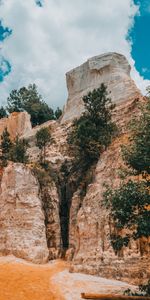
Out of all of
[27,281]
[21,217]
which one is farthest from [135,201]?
[21,217]

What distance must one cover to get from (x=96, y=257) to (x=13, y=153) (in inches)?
609

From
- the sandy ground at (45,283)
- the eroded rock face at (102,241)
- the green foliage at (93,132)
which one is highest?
the green foliage at (93,132)

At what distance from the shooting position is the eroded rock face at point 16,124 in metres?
52.8

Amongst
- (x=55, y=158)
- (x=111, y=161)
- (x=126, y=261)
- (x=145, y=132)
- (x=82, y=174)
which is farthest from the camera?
(x=55, y=158)

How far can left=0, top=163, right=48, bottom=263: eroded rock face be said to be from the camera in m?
26.6

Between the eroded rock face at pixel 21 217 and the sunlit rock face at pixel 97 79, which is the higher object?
the sunlit rock face at pixel 97 79

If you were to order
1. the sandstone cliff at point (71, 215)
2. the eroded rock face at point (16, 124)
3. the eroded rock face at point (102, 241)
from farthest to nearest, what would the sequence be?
the eroded rock face at point (16, 124), the sandstone cliff at point (71, 215), the eroded rock face at point (102, 241)

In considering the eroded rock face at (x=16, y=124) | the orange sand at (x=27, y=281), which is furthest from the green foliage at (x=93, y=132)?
the eroded rock face at (x=16, y=124)

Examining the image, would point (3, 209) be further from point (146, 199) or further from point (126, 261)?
point (146, 199)

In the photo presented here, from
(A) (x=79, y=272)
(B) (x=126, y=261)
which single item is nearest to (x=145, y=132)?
(B) (x=126, y=261)

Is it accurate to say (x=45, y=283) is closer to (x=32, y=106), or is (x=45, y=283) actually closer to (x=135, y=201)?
(x=135, y=201)

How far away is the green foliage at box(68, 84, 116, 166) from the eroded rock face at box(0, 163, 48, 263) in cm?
483

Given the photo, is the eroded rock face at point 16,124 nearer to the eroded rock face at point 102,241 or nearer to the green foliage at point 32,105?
the green foliage at point 32,105

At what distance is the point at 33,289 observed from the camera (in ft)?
54.4
